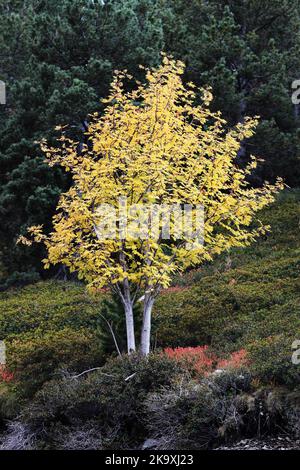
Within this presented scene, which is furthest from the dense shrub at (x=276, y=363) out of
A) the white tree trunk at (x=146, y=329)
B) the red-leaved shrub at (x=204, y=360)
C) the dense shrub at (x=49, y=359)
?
the dense shrub at (x=49, y=359)

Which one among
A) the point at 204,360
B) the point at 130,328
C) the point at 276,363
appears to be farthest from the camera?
the point at 130,328

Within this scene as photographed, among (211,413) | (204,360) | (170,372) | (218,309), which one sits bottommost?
(211,413)

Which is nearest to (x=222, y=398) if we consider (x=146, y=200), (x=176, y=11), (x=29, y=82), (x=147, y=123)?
(x=146, y=200)

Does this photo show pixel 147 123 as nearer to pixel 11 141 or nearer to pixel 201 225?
pixel 201 225

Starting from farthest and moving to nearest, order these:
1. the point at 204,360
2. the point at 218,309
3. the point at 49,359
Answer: the point at 218,309
the point at 49,359
the point at 204,360

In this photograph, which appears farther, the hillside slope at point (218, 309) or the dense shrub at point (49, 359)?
the hillside slope at point (218, 309)

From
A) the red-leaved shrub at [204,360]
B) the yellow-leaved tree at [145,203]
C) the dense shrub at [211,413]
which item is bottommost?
the dense shrub at [211,413]

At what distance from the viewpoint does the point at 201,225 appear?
424 inches

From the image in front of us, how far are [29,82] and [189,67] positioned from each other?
5.12 m

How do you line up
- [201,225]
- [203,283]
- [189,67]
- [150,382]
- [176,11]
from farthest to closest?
[176,11] < [189,67] < [203,283] < [201,225] < [150,382]

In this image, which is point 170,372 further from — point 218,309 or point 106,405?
point 218,309

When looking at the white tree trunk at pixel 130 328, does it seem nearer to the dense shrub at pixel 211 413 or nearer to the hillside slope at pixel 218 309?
the hillside slope at pixel 218 309

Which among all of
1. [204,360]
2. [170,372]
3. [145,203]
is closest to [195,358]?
[204,360]

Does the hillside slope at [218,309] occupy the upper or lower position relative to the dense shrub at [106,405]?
upper
